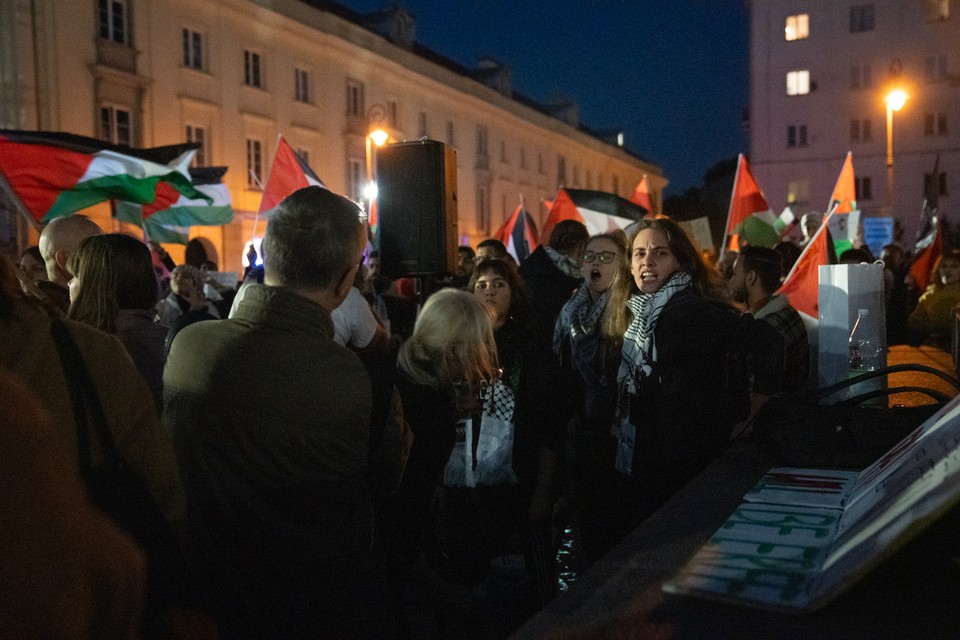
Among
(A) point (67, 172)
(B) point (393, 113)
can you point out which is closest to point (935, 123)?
(B) point (393, 113)

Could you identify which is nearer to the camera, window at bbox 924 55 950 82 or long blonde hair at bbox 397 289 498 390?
long blonde hair at bbox 397 289 498 390

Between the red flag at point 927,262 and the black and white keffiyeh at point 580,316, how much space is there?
790cm

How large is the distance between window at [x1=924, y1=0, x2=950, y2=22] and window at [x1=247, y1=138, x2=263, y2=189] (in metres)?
34.5

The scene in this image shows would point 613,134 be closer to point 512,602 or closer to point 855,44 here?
point 855,44

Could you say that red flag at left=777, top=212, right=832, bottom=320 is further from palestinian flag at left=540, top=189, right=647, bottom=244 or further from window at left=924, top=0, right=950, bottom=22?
window at left=924, top=0, right=950, bottom=22


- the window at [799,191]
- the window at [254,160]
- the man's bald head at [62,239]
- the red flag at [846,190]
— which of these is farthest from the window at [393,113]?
the man's bald head at [62,239]

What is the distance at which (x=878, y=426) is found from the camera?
230 centimetres

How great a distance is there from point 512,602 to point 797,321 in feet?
7.06

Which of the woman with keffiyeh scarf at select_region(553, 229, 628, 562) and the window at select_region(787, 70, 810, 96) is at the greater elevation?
the window at select_region(787, 70, 810, 96)

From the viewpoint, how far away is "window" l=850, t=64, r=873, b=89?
43344 mm

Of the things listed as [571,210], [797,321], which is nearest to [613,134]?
[571,210]

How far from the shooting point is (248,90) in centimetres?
2652

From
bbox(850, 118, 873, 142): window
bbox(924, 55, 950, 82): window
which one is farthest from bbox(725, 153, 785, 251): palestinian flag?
bbox(924, 55, 950, 82): window

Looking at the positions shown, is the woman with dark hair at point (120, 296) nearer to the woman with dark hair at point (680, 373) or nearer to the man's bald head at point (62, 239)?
the man's bald head at point (62, 239)
